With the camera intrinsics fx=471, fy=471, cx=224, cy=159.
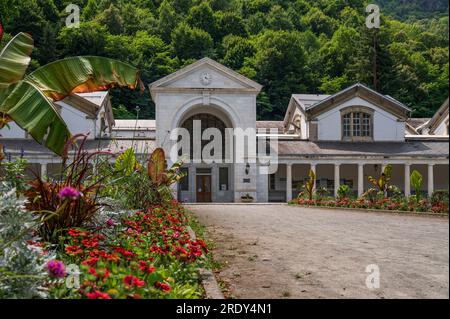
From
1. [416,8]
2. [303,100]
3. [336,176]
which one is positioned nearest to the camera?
[416,8]

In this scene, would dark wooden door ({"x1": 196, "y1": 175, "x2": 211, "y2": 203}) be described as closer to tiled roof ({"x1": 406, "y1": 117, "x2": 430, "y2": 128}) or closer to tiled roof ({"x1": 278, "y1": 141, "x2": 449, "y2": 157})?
tiled roof ({"x1": 278, "y1": 141, "x2": 449, "y2": 157})

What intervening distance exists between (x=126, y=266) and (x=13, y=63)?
134 inches

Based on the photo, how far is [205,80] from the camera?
30719 millimetres

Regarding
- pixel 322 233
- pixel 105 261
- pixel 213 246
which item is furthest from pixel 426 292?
pixel 322 233

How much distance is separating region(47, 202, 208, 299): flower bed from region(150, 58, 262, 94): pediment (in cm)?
2469

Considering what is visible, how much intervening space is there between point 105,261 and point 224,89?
27426 millimetres

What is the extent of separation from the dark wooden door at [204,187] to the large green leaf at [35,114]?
89.3 feet

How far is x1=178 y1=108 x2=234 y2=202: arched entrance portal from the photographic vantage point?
32.7 metres

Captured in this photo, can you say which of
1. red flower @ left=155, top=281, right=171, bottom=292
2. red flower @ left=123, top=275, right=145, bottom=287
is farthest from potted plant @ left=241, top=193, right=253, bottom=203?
red flower @ left=123, top=275, right=145, bottom=287

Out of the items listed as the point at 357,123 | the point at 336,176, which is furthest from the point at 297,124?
the point at 336,176

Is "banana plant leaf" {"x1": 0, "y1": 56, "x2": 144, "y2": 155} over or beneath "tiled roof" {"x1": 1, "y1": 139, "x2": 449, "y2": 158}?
beneath

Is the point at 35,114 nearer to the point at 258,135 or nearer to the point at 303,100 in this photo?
the point at 258,135

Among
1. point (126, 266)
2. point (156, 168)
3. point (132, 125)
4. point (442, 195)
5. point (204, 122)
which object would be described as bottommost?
point (126, 266)

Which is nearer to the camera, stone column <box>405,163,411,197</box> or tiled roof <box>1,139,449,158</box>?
tiled roof <box>1,139,449,158</box>
